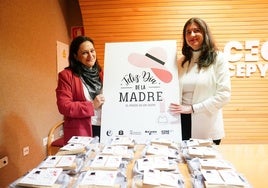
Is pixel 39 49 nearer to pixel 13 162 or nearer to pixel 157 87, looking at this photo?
pixel 13 162

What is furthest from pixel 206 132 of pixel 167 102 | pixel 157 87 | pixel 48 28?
pixel 48 28

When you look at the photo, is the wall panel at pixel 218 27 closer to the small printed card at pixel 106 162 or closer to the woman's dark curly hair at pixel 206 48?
A: the woman's dark curly hair at pixel 206 48

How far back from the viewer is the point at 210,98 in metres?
1.70

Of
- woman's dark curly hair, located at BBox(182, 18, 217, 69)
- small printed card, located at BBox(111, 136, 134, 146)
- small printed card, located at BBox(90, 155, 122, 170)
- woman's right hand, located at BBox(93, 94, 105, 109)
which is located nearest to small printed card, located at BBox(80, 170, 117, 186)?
small printed card, located at BBox(90, 155, 122, 170)

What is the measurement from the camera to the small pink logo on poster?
175 centimetres

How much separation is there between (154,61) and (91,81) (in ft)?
1.56

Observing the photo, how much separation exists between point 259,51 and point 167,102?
2.03 m

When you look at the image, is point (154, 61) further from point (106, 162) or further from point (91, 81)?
point (106, 162)

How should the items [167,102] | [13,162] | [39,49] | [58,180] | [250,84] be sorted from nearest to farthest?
[58,180], [167,102], [13,162], [39,49], [250,84]

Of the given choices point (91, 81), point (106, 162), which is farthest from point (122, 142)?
point (91, 81)

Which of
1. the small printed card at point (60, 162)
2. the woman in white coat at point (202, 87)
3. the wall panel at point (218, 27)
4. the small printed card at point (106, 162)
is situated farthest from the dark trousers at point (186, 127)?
the wall panel at point (218, 27)

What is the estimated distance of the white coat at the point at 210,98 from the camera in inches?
66.4

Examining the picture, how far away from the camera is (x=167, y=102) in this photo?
170 cm

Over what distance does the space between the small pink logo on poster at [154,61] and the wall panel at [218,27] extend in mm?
1458
